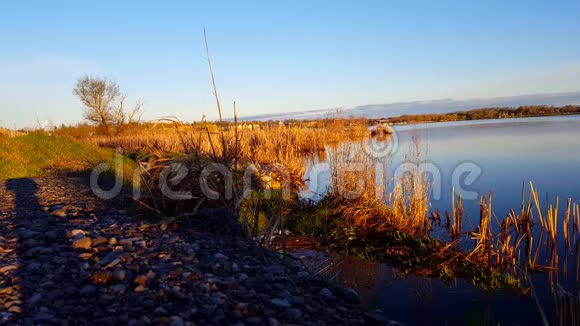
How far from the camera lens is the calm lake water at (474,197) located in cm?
449

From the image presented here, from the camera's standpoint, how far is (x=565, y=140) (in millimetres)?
17859

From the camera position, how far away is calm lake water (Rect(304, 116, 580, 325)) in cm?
449

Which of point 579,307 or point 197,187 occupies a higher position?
point 197,187

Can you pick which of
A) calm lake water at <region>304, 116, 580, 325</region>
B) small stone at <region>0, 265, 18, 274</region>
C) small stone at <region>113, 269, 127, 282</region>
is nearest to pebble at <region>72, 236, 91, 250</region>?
small stone at <region>0, 265, 18, 274</region>

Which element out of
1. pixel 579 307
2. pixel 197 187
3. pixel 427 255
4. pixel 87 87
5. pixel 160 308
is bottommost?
pixel 427 255

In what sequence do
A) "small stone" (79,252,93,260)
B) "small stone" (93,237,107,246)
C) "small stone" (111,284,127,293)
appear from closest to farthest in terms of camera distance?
1. "small stone" (111,284,127,293)
2. "small stone" (79,252,93,260)
3. "small stone" (93,237,107,246)

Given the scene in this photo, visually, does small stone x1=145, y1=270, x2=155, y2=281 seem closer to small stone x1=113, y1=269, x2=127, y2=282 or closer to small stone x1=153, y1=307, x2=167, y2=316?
small stone x1=113, y1=269, x2=127, y2=282

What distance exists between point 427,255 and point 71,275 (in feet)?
15.0

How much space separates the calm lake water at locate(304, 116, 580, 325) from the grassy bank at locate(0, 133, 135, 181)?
17.5 ft

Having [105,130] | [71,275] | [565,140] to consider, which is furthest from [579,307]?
[105,130]

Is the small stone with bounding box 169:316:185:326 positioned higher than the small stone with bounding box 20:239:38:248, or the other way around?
the small stone with bounding box 20:239:38:248

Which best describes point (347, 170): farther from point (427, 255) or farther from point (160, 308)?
point (160, 308)

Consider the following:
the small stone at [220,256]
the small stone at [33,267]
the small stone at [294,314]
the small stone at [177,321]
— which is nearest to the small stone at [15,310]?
the small stone at [33,267]

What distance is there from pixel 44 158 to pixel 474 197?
11.3 m
